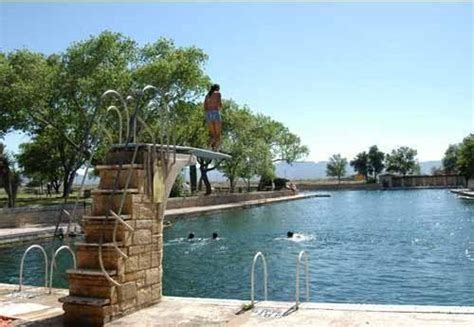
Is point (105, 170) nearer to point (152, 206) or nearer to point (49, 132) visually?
point (152, 206)

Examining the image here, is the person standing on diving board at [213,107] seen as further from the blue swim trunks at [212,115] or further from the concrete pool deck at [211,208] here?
the concrete pool deck at [211,208]

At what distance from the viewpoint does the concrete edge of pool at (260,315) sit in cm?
738

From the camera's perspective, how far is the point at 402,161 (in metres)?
120

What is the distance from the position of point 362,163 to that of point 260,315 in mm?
117900

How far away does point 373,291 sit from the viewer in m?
13.8

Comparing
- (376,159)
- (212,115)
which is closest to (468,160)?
(376,159)

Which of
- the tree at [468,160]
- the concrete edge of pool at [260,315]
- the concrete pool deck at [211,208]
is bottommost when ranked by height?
the concrete edge of pool at [260,315]

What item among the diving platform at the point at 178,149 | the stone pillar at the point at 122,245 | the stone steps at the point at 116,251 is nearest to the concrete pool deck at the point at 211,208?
the diving platform at the point at 178,149

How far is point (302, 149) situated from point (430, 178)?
142 ft

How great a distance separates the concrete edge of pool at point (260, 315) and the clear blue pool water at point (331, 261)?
469 centimetres

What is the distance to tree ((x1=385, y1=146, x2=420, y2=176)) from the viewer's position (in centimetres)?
12044

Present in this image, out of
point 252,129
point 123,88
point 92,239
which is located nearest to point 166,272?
point 92,239

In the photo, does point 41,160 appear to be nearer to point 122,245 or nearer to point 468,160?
point 122,245

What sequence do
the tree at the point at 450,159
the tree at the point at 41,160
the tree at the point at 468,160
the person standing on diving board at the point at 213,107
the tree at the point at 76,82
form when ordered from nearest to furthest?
the person standing on diving board at the point at 213,107 < the tree at the point at 76,82 < the tree at the point at 41,160 < the tree at the point at 468,160 < the tree at the point at 450,159
